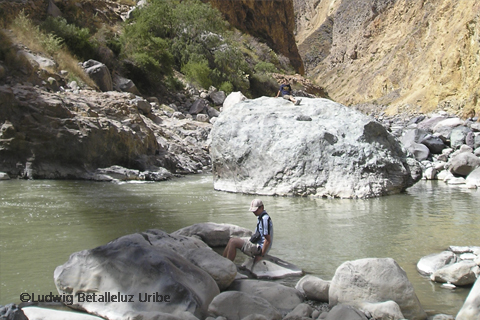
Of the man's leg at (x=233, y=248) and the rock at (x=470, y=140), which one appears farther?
the rock at (x=470, y=140)

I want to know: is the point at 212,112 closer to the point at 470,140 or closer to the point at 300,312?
the point at 470,140

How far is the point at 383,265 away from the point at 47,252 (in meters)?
3.37

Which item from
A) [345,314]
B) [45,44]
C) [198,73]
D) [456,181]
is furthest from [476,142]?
[45,44]

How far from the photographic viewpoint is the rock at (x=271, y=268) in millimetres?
4355

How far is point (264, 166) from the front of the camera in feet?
31.5

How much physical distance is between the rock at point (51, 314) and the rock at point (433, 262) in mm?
3004

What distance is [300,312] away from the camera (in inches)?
131

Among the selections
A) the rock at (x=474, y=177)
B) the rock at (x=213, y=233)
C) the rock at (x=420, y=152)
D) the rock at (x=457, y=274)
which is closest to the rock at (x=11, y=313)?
the rock at (x=213, y=233)

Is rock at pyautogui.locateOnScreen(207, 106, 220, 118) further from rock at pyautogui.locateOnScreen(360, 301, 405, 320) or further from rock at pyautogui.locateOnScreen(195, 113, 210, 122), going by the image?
rock at pyautogui.locateOnScreen(360, 301, 405, 320)

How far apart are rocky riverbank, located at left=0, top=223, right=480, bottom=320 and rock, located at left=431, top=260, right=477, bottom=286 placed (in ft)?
2.34

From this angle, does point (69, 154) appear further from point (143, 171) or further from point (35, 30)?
point (35, 30)

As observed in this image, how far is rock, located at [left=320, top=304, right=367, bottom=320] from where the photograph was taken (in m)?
3.12

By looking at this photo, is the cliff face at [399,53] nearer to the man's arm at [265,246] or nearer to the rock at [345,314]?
the man's arm at [265,246]

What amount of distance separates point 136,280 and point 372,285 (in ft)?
5.95
